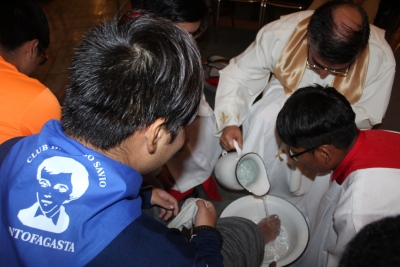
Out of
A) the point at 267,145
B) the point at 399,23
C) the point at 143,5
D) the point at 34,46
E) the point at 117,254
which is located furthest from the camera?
the point at 399,23

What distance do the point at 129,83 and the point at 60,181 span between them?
8.7 inches

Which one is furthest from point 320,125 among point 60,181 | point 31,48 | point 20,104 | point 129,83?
point 31,48

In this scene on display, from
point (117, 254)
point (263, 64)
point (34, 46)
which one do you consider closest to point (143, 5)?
point (34, 46)

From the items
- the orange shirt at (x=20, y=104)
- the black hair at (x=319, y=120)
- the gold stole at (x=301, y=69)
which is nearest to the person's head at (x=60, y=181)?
the orange shirt at (x=20, y=104)

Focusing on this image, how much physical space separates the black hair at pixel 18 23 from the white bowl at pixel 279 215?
104 centimetres

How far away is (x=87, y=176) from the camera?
56cm

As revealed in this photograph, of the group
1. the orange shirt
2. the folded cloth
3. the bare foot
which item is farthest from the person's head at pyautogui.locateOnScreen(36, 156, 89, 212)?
the bare foot

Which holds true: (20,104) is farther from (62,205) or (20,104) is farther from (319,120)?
(319,120)

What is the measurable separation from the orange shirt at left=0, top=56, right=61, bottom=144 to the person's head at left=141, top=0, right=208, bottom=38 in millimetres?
555

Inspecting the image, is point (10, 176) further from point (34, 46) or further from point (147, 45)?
point (34, 46)

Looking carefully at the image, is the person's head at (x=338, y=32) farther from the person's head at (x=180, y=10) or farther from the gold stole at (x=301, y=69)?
the person's head at (x=180, y=10)

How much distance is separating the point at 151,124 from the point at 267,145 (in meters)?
1.08

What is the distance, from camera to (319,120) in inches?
41.5

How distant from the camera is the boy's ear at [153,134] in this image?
607mm
